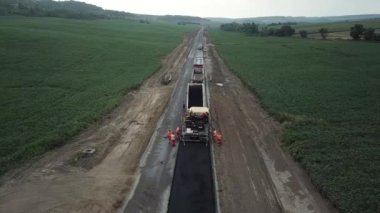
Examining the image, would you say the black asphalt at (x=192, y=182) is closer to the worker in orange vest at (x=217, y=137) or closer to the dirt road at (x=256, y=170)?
the dirt road at (x=256, y=170)

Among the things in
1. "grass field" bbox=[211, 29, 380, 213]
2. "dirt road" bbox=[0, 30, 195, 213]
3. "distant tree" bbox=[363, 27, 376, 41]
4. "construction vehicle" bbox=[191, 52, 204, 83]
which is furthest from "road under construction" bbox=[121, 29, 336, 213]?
"distant tree" bbox=[363, 27, 376, 41]

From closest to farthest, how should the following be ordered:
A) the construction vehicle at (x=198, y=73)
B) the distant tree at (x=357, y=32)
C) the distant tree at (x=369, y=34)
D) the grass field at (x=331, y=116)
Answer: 1. the grass field at (x=331, y=116)
2. the construction vehicle at (x=198, y=73)
3. the distant tree at (x=369, y=34)
4. the distant tree at (x=357, y=32)

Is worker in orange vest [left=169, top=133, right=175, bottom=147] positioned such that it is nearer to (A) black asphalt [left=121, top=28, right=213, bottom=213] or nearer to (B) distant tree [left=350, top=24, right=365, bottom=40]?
(A) black asphalt [left=121, top=28, right=213, bottom=213]

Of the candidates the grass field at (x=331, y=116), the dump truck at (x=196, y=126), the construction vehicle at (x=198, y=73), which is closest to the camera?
the grass field at (x=331, y=116)

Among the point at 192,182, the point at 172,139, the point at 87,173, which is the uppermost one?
the point at 172,139

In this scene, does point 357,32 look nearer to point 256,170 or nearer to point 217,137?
point 217,137

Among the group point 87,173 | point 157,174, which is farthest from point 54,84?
point 157,174

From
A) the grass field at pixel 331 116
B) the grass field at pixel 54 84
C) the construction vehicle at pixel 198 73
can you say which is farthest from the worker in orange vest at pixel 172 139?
the construction vehicle at pixel 198 73
